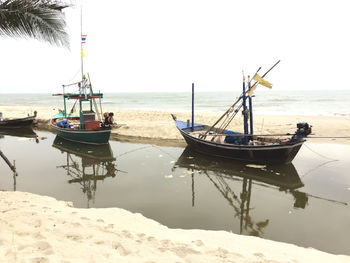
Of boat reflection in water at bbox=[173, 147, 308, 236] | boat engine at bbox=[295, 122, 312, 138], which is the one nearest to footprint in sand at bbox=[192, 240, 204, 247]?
boat reflection in water at bbox=[173, 147, 308, 236]

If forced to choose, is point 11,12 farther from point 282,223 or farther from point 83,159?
point 83,159

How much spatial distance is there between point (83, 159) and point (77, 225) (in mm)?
9995

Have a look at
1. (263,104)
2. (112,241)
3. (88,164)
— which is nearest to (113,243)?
(112,241)

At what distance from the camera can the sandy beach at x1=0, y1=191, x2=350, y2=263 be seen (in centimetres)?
463

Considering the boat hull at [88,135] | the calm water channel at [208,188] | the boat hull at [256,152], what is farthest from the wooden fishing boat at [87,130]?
the boat hull at [256,152]

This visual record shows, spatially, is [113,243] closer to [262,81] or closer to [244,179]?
[244,179]

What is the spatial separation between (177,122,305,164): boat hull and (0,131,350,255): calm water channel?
613mm

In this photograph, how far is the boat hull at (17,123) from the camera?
25.1 meters

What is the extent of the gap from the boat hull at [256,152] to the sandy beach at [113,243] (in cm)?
743

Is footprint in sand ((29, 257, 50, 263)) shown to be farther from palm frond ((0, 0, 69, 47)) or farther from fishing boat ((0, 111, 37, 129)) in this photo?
fishing boat ((0, 111, 37, 129))

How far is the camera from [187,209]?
8.55 metres

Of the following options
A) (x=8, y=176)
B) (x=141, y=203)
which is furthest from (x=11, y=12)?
(x=8, y=176)

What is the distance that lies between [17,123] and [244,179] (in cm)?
2441

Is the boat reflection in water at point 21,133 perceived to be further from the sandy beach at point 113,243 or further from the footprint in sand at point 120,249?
the footprint in sand at point 120,249
